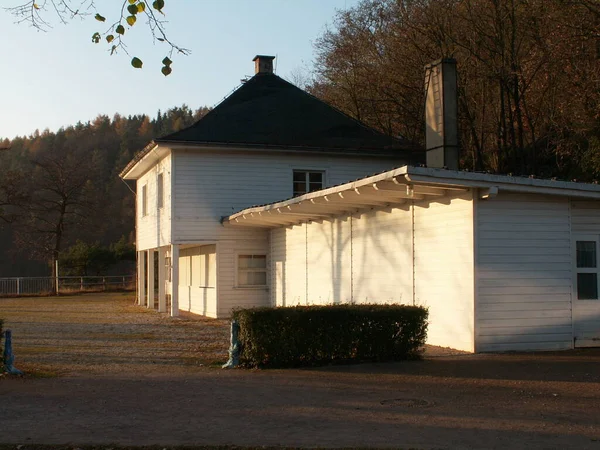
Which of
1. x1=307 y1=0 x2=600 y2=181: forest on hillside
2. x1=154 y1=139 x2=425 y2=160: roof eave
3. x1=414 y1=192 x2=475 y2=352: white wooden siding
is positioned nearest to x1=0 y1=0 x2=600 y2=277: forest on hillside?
x1=307 y1=0 x2=600 y2=181: forest on hillside

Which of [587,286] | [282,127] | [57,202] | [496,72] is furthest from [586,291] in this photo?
[57,202]

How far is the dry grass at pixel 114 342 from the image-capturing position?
43.4 feet

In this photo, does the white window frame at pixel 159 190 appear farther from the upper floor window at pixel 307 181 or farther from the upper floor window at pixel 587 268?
the upper floor window at pixel 587 268

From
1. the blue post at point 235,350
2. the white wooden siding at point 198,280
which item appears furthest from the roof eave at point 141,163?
the blue post at point 235,350

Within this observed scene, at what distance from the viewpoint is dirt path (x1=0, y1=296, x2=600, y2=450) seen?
7.67 meters

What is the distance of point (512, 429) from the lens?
790cm

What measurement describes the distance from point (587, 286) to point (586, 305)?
37 cm

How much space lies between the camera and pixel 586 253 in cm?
1412

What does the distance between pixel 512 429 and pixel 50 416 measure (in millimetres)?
5216

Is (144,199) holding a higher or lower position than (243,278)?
higher

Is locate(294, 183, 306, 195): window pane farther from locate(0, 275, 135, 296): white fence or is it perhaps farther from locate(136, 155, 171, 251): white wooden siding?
locate(0, 275, 135, 296): white fence

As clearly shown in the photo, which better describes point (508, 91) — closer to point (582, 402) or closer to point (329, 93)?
point (329, 93)

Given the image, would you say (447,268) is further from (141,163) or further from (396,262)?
(141,163)

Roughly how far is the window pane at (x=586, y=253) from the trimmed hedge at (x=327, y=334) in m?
3.59
